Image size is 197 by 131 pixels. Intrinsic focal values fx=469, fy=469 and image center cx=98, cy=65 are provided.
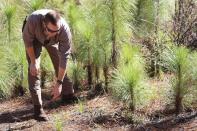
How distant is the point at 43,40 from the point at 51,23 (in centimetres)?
65

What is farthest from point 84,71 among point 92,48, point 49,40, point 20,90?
point 49,40

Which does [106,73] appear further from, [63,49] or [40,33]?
[40,33]

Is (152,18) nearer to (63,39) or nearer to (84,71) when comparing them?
(84,71)

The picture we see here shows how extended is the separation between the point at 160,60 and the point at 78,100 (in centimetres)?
158

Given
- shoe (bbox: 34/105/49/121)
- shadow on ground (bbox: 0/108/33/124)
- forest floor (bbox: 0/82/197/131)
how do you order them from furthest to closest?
shadow on ground (bbox: 0/108/33/124) → shoe (bbox: 34/105/49/121) → forest floor (bbox: 0/82/197/131)

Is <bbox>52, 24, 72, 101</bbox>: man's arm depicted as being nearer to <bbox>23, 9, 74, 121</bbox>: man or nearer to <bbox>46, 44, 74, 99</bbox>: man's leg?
<bbox>23, 9, 74, 121</bbox>: man

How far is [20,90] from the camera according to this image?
7441mm

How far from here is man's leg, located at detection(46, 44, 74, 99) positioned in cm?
634

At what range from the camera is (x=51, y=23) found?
5246 millimetres

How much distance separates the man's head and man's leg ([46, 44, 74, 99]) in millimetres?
893

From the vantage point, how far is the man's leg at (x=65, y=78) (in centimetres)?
634

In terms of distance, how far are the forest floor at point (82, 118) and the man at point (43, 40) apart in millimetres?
278

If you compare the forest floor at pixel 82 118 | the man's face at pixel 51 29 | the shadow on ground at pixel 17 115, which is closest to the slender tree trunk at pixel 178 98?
the forest floor at pixel 82 118

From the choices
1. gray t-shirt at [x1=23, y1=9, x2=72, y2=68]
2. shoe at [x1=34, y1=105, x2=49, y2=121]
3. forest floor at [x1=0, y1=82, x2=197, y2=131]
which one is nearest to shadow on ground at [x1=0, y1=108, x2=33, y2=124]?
forest floor at [x1=0, y1=82, x2=197, y2=131]
